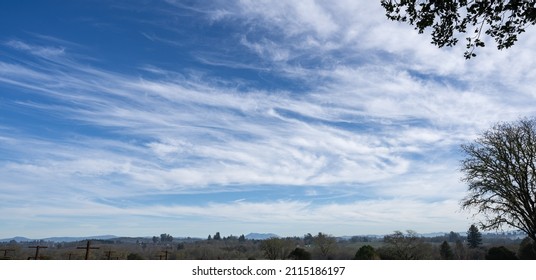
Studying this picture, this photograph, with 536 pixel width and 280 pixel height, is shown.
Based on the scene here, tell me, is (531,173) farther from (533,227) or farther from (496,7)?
(496,7)

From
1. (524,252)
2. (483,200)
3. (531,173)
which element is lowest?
(524,252)

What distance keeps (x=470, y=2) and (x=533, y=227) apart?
2696 cm

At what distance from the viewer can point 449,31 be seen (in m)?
8.09
